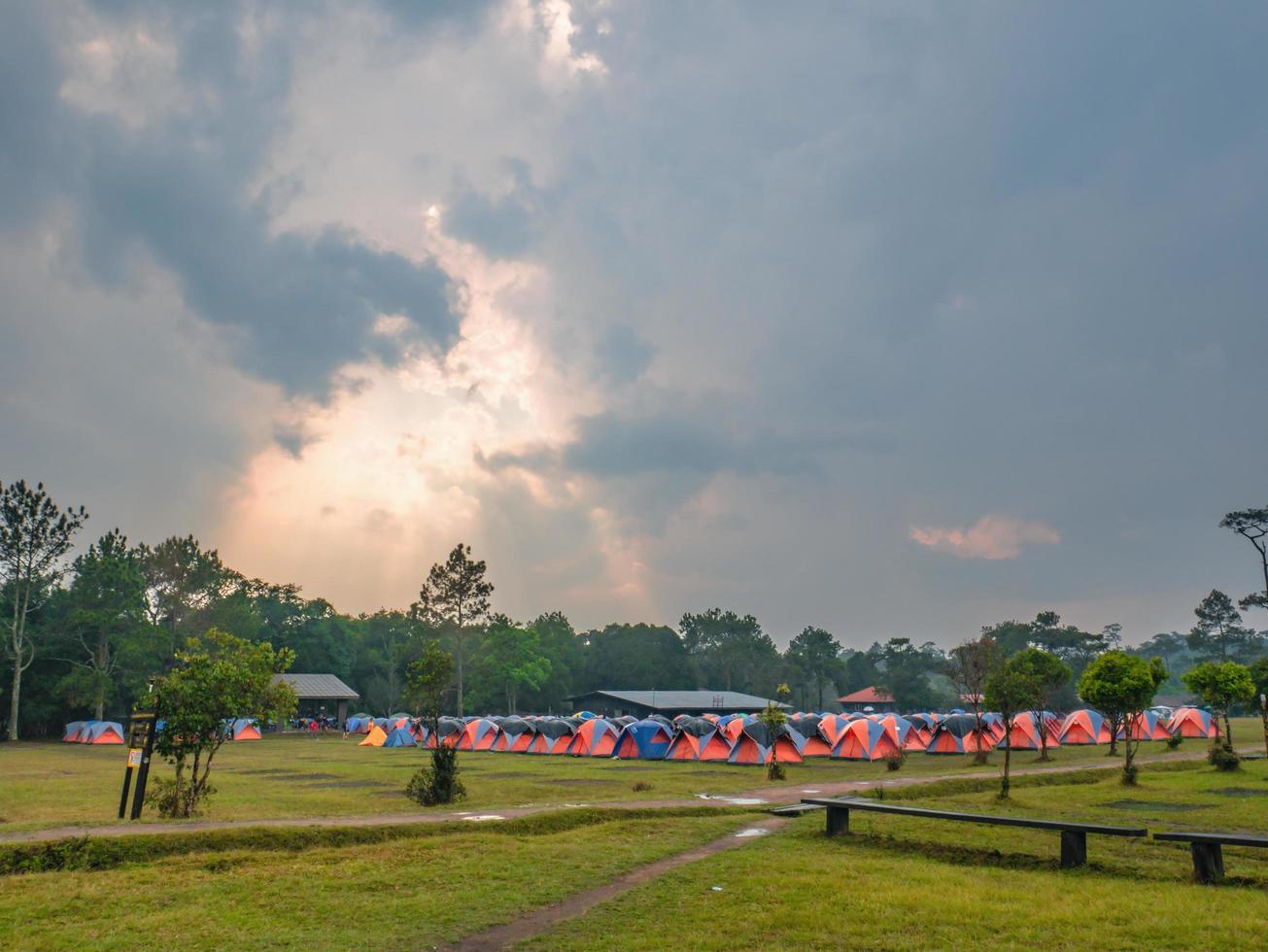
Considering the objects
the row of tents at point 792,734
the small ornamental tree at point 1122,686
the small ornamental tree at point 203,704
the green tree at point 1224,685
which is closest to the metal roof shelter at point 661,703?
the row of tents at point 792,734

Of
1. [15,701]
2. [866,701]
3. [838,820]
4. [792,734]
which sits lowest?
[15,701]

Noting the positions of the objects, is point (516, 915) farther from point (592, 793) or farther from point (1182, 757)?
point (1182, 757)

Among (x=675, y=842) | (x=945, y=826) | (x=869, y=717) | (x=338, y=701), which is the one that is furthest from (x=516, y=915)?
(x=338, y=701)

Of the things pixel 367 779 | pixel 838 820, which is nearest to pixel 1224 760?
pixel 838 820

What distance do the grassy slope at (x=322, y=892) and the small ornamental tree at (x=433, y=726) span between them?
5.11 m

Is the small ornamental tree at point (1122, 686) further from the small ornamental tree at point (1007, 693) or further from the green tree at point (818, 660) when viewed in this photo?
the green tree at point (818, 660)

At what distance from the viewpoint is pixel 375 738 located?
190ft

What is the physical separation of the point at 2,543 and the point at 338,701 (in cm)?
3320

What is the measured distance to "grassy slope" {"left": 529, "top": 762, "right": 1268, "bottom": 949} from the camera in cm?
951

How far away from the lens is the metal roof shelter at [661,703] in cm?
8619

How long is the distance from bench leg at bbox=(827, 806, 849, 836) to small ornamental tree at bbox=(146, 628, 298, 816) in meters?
11.8

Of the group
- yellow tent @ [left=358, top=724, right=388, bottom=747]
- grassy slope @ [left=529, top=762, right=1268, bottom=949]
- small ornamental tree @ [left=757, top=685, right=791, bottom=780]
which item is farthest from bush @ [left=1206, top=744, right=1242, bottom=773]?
yellow tent @ [left=358, top=724, right=388, bottom=747]

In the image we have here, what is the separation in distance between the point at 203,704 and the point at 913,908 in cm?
1509

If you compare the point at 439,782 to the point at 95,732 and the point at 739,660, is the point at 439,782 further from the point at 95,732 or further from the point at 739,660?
the point at 739,660
